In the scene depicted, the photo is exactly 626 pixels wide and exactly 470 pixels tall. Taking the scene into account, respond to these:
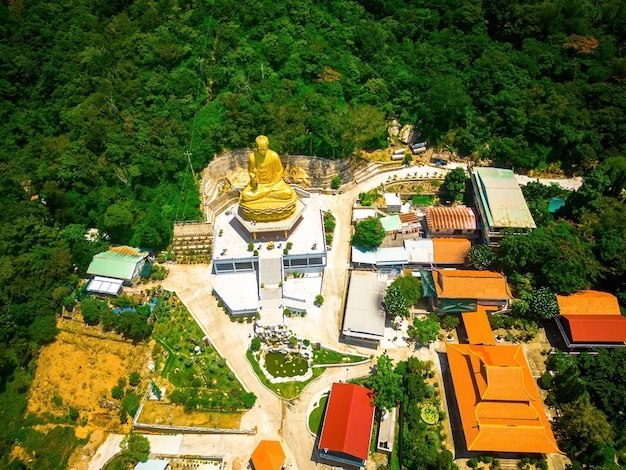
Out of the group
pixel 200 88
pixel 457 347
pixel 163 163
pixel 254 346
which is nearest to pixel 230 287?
pixel 254 346

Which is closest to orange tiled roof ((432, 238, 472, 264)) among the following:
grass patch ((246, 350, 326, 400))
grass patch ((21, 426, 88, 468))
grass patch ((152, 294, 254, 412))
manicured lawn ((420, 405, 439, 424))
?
manicured lawn ((420, 405, 439, 424))

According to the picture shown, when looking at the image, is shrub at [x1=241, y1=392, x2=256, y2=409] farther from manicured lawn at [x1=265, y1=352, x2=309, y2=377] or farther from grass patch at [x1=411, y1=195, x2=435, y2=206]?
grass patch at [x1=411, y1=195, x2=435, y2=206]

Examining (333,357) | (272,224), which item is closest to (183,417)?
(333,357)

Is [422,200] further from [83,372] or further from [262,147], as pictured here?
[83,372]

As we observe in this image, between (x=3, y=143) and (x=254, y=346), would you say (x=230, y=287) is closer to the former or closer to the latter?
(x=254, y=346)

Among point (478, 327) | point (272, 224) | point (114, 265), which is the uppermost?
point (272, 224)

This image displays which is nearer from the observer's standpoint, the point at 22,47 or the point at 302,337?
the point at 302,337
